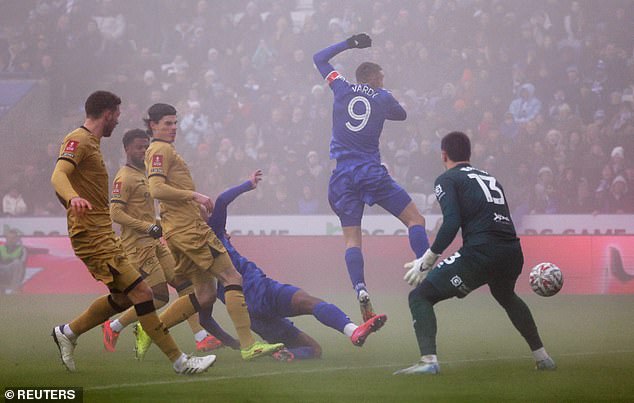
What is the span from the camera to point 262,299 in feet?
31.1

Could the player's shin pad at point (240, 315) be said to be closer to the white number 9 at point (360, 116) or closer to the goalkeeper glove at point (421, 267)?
the goalkeeper glove at point (421, 267)

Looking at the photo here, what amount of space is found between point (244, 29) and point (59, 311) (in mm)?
9084

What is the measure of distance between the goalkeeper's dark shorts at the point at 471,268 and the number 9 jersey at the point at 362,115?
11.7ft

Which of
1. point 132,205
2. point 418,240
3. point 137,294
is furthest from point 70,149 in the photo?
point 418,240

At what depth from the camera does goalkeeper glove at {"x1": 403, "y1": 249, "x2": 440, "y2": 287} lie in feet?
26.5

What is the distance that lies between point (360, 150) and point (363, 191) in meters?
0.44

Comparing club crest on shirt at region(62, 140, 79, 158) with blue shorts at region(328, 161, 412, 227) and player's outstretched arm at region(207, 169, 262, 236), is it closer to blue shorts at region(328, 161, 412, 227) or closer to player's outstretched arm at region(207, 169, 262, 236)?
player's outstretched arm at region(207, 169, 262, 236)

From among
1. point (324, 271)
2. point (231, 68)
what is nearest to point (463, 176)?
point (324, 271)

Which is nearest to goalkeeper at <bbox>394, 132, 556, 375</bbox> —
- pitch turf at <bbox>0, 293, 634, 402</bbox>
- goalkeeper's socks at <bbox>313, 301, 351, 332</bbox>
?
pitch turf at <bbox>0, 293, 634, 402</bbox>

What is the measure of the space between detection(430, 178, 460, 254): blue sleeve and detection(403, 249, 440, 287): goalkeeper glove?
0.07 m

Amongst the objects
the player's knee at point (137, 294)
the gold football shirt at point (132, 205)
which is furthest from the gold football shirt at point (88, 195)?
the gold football shirt at point (132, 205)

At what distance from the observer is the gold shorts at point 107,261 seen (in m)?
8.05
